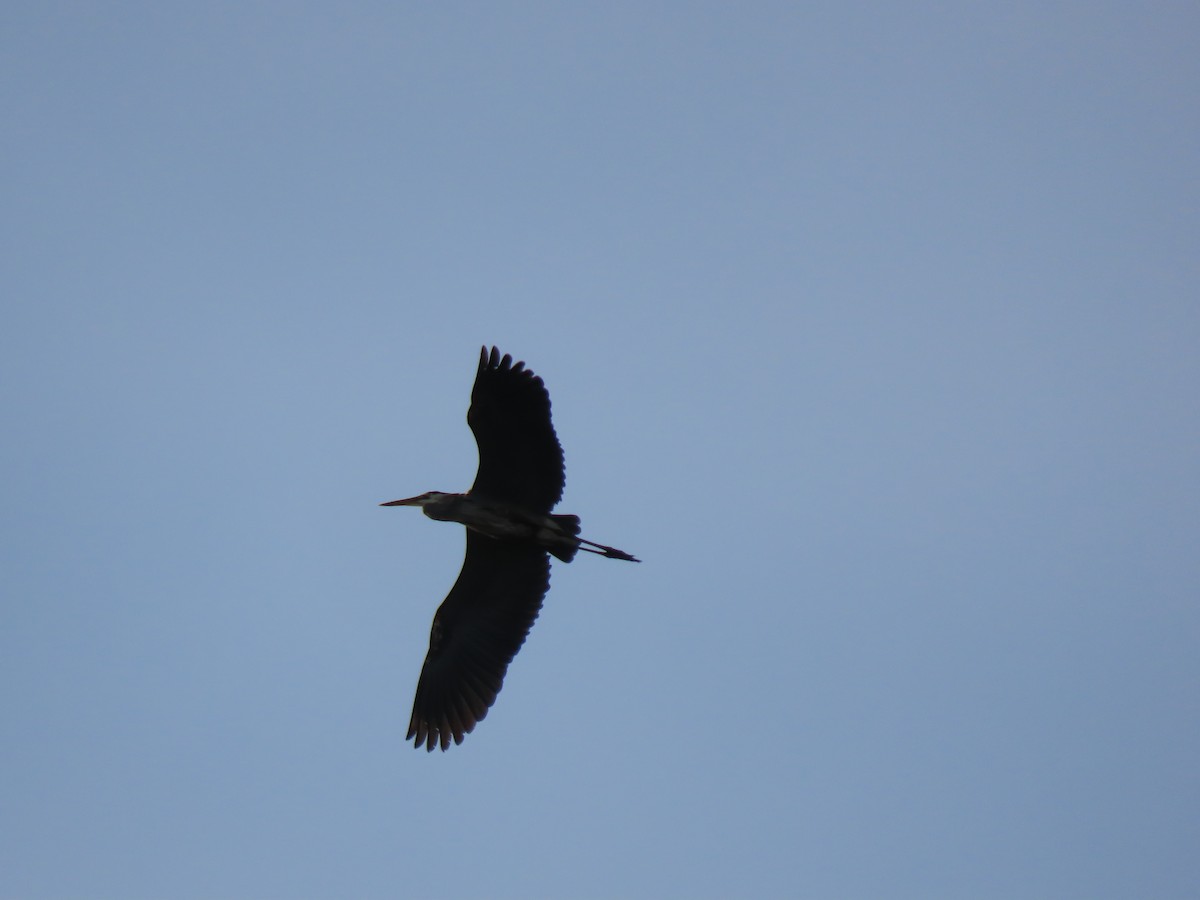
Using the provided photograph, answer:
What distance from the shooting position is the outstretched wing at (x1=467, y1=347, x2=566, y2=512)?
35.8 feet

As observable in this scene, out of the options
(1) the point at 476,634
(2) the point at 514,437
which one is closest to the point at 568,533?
(2) the point at 514,437

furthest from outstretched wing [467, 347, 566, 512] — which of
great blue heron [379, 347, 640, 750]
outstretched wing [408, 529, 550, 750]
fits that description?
outstretched wing [408, 529, 550, 750]

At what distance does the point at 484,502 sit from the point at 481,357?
1499mm

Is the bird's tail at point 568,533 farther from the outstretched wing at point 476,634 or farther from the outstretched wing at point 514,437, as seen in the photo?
the outstretched wing at point 476,634

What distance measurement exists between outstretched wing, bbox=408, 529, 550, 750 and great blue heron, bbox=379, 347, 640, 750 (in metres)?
0.01

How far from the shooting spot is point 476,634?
1207cm

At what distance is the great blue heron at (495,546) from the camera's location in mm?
11031

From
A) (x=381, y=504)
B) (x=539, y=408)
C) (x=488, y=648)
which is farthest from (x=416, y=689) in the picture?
(x=539, y=408)

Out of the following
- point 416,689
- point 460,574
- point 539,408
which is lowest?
point 416,689

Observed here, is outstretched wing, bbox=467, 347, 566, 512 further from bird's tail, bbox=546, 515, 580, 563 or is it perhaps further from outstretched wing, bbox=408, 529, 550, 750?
outstretched wing, bbox=408, 529, 550, 750

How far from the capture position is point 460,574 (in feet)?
40.5

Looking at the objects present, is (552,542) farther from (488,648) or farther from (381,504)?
(381,504)

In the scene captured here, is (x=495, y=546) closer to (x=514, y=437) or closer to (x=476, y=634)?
(x=476, y=634)

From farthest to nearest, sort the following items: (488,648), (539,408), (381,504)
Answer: (381,504) < (488,648) < (539,408)
